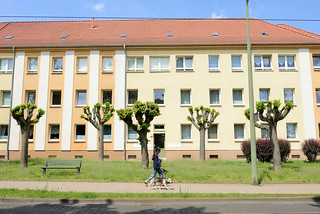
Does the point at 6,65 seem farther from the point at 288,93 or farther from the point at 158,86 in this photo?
the point at 288,93

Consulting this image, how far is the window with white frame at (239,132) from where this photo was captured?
69.5ft

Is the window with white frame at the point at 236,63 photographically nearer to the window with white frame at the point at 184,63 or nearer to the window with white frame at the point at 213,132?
the window with white frame at the point at 184,63

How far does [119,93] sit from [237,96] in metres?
10.9

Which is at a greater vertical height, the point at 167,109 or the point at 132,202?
the point at 167,109

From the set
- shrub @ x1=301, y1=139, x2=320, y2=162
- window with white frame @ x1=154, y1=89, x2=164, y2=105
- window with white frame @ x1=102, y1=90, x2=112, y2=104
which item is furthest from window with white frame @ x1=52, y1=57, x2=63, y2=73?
shrub @ x1=301, y1=139, x2=320, y2=162

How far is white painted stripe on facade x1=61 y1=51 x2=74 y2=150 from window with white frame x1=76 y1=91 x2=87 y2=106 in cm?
69

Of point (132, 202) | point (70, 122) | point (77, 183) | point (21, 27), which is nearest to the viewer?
point (132, 202)

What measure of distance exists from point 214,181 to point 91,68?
1630cm

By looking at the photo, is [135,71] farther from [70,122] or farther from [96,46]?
[70,122]

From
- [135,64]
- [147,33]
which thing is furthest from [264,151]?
[147,33]

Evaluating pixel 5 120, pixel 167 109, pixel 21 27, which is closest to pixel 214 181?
pixel 167 109

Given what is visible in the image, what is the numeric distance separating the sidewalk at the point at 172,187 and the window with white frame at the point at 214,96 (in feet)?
Answer: 41.6

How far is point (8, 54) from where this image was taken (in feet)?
73.5

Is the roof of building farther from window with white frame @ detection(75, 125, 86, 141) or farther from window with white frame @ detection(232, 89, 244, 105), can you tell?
window with white frame @ detection(75, 125, 86, 141)
